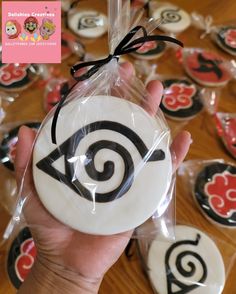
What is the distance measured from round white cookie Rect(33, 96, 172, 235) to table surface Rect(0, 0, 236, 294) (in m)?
0.16

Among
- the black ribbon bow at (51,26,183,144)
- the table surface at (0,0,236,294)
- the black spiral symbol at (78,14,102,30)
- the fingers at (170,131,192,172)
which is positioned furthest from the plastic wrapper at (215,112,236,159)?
the black spiral symbol at (78,14,102,30)

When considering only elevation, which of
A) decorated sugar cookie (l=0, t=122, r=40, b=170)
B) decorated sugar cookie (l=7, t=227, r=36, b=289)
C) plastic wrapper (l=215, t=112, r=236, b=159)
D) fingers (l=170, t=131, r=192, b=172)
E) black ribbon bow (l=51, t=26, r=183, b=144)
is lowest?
decorated sugar cookie (l=7, t=227, r=36, b=289)

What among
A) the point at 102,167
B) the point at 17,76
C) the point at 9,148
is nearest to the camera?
the point at 102,167

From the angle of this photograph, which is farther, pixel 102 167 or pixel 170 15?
pixel 170 15

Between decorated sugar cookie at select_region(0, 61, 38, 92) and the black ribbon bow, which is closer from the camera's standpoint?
the black ribbon bow

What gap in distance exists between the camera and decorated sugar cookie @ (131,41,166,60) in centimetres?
96

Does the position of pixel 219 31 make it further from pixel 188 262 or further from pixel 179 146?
pixel 188 262

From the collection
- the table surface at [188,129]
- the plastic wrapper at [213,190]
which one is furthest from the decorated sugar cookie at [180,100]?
the plastic wrapper at [213,190]

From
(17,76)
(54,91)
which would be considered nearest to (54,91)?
(54,91)

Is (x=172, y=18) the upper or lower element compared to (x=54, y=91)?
upper

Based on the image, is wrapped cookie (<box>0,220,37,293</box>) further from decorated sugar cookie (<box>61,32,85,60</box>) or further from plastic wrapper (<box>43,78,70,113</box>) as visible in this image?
decorated sugar cookie (<box>61,32,85,60</box>)

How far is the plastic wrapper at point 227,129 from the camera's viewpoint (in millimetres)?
817

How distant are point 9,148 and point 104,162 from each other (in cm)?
30

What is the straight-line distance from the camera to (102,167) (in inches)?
22.4
